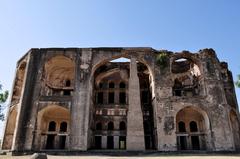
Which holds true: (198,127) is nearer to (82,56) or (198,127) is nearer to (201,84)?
(201,84)

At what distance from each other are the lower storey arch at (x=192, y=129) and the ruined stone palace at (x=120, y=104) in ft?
0.33

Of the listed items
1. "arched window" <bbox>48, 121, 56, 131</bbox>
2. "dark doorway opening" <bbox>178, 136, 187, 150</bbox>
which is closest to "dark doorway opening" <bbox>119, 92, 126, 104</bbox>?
"dark doorway opening" <bbox>178, 136, 187, 150</bbox>

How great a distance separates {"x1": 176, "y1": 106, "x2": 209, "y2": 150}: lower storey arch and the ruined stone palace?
10 centimetres

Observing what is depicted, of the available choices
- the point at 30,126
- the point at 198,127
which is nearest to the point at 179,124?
the point at 198,127

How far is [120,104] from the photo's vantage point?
2673 centimetres

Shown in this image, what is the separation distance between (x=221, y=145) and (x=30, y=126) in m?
18.5

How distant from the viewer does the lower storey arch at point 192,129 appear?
23.6 metres

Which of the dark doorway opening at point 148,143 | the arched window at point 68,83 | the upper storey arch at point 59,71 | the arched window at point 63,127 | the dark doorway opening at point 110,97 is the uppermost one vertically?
A: the upper storey arch at point 59,71

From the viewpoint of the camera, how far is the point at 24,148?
21531 millimetres

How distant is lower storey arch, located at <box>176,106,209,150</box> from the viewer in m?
23.6

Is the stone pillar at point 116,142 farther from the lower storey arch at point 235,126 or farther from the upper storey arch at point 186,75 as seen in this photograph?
the lower storey arch at point 235,126

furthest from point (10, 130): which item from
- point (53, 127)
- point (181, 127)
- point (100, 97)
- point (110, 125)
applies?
point (181, 127)

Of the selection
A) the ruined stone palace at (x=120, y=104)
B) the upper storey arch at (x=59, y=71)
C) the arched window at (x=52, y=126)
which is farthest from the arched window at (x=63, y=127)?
the upper storey arch at (x=59, y=71)

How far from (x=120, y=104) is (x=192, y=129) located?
28.0ft
